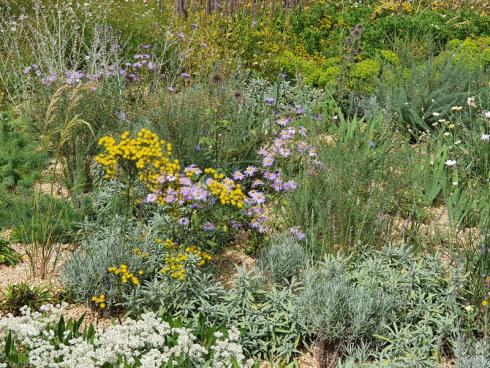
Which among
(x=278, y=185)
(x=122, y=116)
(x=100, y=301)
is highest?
(x=122, y=116)

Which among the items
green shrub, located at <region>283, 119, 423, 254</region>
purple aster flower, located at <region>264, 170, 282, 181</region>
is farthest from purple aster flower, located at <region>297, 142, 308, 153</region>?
purple aster flower, located at <region>264, 170, 282, 181</region>

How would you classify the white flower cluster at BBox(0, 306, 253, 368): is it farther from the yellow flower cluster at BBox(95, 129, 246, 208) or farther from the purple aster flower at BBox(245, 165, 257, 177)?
the purple aster flower at BBox(245, 165, 257, 177)

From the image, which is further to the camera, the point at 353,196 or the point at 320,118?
the point at 320,118

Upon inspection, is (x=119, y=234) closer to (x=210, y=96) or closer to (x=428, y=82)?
(x=210, y=96)

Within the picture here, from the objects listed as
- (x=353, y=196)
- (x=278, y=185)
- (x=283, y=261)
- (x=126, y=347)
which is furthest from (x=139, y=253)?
(x=353, y=196)

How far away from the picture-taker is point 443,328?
394cm

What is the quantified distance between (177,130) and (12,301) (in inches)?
75.6

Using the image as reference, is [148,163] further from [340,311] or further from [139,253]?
[340,311]

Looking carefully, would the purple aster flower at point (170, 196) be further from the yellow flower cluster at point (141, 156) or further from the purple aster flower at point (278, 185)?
the purple aster flower at point (278, 185)

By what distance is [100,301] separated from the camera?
13.2 feet

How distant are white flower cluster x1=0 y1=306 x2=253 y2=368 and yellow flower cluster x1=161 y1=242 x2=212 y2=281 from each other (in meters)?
0.30

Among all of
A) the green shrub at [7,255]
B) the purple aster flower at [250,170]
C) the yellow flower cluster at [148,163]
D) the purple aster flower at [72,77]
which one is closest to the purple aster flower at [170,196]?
the yellow flower cluster at [148,163]

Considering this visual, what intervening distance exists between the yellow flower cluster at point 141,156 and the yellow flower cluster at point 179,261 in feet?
1.42

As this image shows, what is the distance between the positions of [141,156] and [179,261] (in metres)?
0.67
